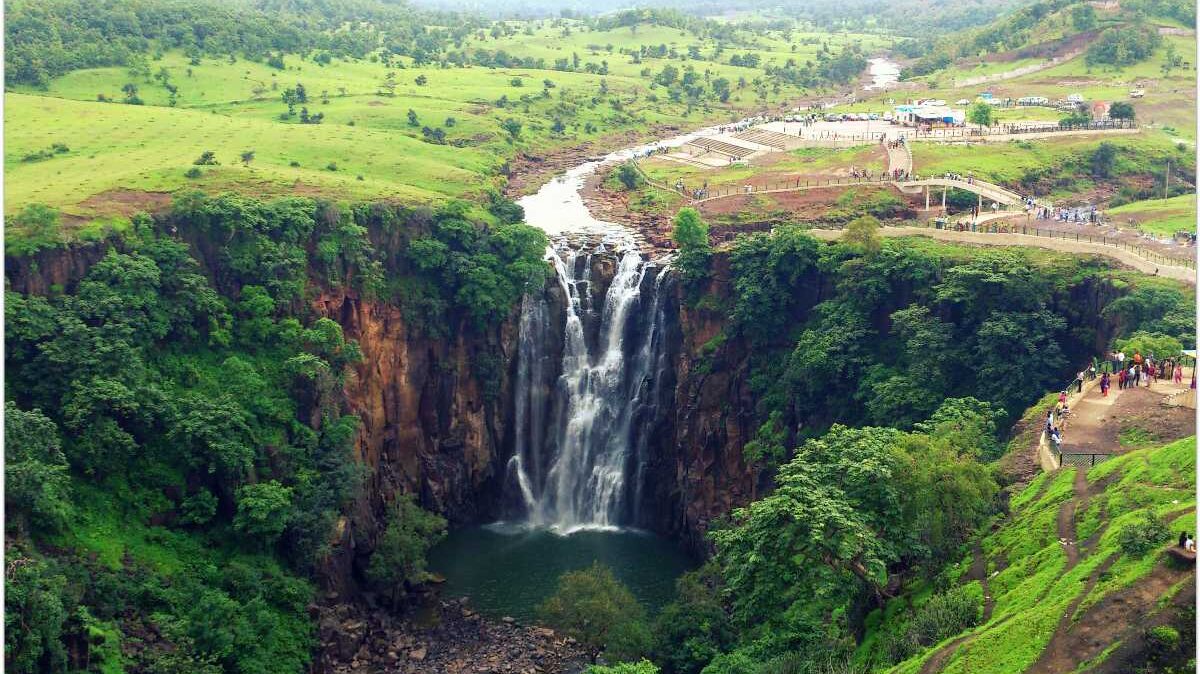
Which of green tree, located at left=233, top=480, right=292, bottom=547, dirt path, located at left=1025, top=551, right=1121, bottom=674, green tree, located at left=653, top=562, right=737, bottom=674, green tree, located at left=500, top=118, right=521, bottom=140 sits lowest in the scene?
green tree, located at left=653, top=562, right=737, bottom=674

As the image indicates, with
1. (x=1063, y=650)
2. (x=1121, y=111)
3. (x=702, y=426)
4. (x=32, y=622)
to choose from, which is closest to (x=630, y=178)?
(x=702, y=426)

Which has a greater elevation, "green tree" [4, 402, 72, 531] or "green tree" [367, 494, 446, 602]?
"green tree" [4, 402, 72, 531]

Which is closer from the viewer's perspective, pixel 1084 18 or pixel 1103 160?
pixel 1103 160

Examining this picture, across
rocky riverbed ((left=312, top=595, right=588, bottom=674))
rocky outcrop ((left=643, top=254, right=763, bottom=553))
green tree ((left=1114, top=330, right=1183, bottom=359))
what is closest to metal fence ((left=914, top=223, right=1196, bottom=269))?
green tree ((left=1114, top=330, right=1183, bottom=359))

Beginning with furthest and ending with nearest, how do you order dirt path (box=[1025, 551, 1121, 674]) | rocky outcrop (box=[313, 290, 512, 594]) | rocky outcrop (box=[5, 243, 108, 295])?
1. rocky outcrop (box=[313, 290, 512, 594])
2. rocky outcrop (box=[5, 243, 108, 295])
3. dirt path (box=[1025, 551, 1121, 674])

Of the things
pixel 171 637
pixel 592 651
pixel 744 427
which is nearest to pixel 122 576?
pixel 171 637

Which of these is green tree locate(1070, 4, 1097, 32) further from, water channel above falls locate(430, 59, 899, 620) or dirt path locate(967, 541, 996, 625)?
dirt path locate(967, 541, 996, 625)

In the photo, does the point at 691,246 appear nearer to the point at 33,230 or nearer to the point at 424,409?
the point at 424,409
